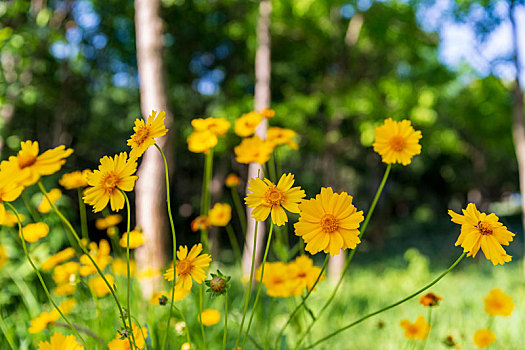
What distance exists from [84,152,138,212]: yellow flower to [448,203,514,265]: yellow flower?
0.57 metres

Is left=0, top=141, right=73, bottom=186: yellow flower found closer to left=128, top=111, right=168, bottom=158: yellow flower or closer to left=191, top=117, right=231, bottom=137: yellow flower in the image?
left=128, top=111, right=168, bottom=158: yellow flower

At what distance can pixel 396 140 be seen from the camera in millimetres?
932

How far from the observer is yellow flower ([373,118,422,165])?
36.0 inches

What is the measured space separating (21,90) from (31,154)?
2596 millimetres

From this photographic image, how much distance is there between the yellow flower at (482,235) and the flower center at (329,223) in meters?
0.20

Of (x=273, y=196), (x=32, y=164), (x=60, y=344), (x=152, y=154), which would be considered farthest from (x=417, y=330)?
(x=152, y=154)

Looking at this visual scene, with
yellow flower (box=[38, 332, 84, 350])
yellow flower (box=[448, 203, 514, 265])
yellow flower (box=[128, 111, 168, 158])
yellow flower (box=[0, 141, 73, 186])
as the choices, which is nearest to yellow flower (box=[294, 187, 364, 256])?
yellow flower (box=[448, 203, 514, 265])

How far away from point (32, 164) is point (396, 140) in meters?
0.78

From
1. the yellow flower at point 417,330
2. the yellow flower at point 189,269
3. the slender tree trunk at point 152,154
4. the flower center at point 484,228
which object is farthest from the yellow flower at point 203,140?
the slender tree trunk at point 152,154

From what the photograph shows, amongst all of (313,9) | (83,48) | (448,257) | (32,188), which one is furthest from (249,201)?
(448,257)

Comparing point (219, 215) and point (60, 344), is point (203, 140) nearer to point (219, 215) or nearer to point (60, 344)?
point (219, 215)

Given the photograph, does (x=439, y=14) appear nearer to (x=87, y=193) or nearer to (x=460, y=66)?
(x=460, y=66)

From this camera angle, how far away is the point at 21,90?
2.80m

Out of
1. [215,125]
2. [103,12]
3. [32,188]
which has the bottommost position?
[32,188]
